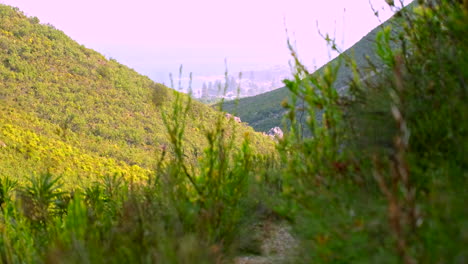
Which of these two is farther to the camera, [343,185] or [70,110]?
[70,110]

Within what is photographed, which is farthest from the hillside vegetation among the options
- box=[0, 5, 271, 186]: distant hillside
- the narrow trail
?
box=[0, 5, 271, 186]: distant hillside

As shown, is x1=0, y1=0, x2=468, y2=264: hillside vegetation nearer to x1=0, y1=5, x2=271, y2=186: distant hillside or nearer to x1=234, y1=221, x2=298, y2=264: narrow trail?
x1=234, y1=221, x2=298, y2=264: narrow trail

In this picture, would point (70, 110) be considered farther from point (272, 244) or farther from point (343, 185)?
point (343, 185)

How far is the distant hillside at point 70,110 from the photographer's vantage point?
23.1 metres

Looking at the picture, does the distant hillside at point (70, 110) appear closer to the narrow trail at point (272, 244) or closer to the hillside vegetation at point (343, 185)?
the narrow trail at point (272, 244)

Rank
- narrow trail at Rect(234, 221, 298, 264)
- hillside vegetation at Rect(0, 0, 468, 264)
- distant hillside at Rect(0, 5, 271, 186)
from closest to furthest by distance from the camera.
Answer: hillside vegetation at Rect(0, 0, 468, 264), narrow trail at Rect(234, 221, 298, 264), distant hillside at Rect(0, 5, 271, 186)

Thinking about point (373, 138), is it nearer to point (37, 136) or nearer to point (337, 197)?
point (337, 197)

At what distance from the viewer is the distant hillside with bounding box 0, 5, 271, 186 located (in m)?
23.1

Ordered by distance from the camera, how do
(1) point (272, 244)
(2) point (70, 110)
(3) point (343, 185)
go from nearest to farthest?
(3) point (343, 185), (1) point (272, 244), (2) point (70, 110)

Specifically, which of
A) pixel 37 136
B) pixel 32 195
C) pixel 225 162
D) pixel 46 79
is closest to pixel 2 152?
pixel 37 136

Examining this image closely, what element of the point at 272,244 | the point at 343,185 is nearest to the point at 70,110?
the point at 272,244

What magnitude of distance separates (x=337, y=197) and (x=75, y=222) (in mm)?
1111

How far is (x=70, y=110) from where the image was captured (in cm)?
3120

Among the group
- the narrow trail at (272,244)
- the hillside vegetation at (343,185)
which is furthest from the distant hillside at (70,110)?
the hillside vegetation at (343,185)
